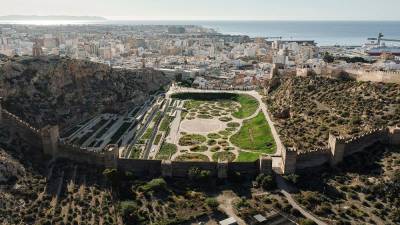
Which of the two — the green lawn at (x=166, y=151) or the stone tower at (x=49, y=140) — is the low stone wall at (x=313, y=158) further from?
the stone tower at (x=49, y=140)

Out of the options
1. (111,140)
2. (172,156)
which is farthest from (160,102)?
(172,156)

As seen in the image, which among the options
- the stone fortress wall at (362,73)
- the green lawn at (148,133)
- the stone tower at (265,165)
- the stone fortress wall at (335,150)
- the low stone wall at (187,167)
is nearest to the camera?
the stone tower at (265,165)

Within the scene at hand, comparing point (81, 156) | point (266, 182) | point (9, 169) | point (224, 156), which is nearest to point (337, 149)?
point (266, 182)

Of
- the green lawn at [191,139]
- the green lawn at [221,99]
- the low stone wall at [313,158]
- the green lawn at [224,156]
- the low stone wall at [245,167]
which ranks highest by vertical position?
the green lawn at [221,99]

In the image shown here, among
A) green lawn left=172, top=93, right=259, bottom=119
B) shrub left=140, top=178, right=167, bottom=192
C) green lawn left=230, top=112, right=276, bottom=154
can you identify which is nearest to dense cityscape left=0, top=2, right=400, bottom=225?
shrub left=140, top=178, right=167, bottom=192

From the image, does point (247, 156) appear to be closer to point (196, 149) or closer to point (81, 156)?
point (196, 149)

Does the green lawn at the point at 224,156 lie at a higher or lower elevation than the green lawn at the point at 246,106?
Result: lower

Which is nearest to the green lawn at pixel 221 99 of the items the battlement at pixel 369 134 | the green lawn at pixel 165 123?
the green lawn at pixel 165 123
